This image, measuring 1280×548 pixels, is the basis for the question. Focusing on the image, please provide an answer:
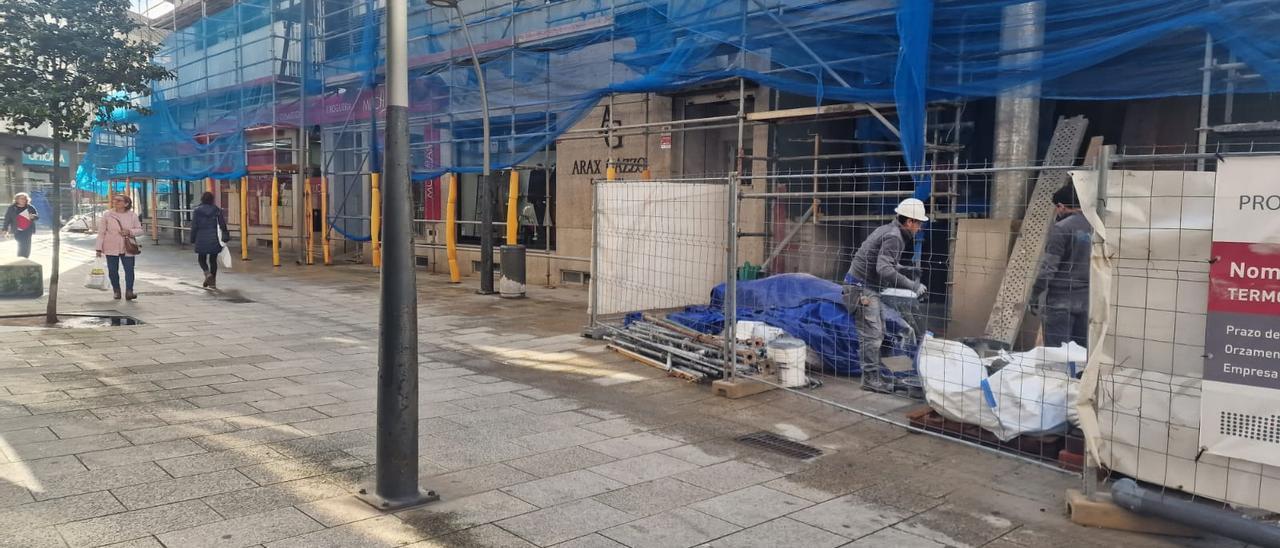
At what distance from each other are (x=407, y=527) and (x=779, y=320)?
15.8ft

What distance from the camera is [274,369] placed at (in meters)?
8.05

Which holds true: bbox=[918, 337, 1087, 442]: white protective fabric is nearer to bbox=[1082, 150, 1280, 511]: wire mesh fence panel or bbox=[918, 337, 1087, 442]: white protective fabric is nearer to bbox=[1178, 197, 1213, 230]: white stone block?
bbox=[1082, 150, 1280, 511]: wire mesh fence panel

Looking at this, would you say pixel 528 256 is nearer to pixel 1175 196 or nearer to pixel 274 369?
pixel 274 369

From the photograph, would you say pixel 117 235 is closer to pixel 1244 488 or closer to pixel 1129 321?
pixel 1129 321

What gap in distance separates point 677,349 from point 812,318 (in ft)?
4.30

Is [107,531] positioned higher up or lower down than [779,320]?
lower down

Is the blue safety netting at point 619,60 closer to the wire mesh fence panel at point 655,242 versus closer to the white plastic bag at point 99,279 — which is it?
the wire mesh fence panel at point 655,242

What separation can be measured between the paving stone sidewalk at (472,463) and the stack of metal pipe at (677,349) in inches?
9.4

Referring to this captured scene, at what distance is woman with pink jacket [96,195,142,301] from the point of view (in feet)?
41.8

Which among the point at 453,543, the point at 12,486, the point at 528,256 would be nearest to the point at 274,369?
the point at 12,486

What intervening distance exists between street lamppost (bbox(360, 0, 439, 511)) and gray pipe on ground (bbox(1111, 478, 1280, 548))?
3.62m

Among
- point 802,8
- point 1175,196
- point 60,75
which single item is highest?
point 802,8

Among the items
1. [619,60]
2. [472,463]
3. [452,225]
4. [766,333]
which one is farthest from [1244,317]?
[452,225]

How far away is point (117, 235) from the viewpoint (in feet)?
41.8
